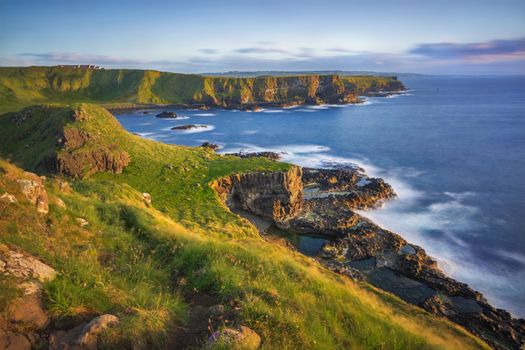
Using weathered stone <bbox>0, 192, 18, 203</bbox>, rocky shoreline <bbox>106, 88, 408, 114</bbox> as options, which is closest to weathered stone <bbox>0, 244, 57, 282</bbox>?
weathered stone <bbox>0, 192, 18, 203</bbox>

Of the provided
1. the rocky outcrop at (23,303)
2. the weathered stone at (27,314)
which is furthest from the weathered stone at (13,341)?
the weathered stone at (27,314)

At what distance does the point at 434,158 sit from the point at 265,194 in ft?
169

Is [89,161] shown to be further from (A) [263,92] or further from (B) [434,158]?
(A) [263,92]

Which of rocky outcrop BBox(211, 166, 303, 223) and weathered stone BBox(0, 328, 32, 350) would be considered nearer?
weathered stone BBox(0, 328, 32, 350)

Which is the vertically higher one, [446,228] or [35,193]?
[35,193]

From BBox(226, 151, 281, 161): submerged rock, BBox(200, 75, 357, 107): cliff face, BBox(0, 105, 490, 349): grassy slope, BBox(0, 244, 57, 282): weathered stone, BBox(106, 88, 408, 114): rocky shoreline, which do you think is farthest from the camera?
BBox(200, 75, 357, 107): cliff face

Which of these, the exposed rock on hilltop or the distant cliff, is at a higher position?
the distant cliff

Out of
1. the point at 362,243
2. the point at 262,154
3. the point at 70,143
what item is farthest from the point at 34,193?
the point at 262,154

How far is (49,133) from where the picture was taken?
142ft

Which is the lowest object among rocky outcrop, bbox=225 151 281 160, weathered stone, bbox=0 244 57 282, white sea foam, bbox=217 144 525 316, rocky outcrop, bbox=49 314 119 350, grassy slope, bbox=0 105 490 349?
white sea foam, bbox=217 144 525 316

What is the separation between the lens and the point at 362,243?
3888 centimetres

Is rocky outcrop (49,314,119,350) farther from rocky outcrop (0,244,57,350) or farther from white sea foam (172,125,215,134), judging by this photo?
white sea foam (172,125,215,134)

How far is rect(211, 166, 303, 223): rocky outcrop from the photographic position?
45.1 metres

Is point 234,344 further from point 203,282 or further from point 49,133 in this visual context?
point 49,133
